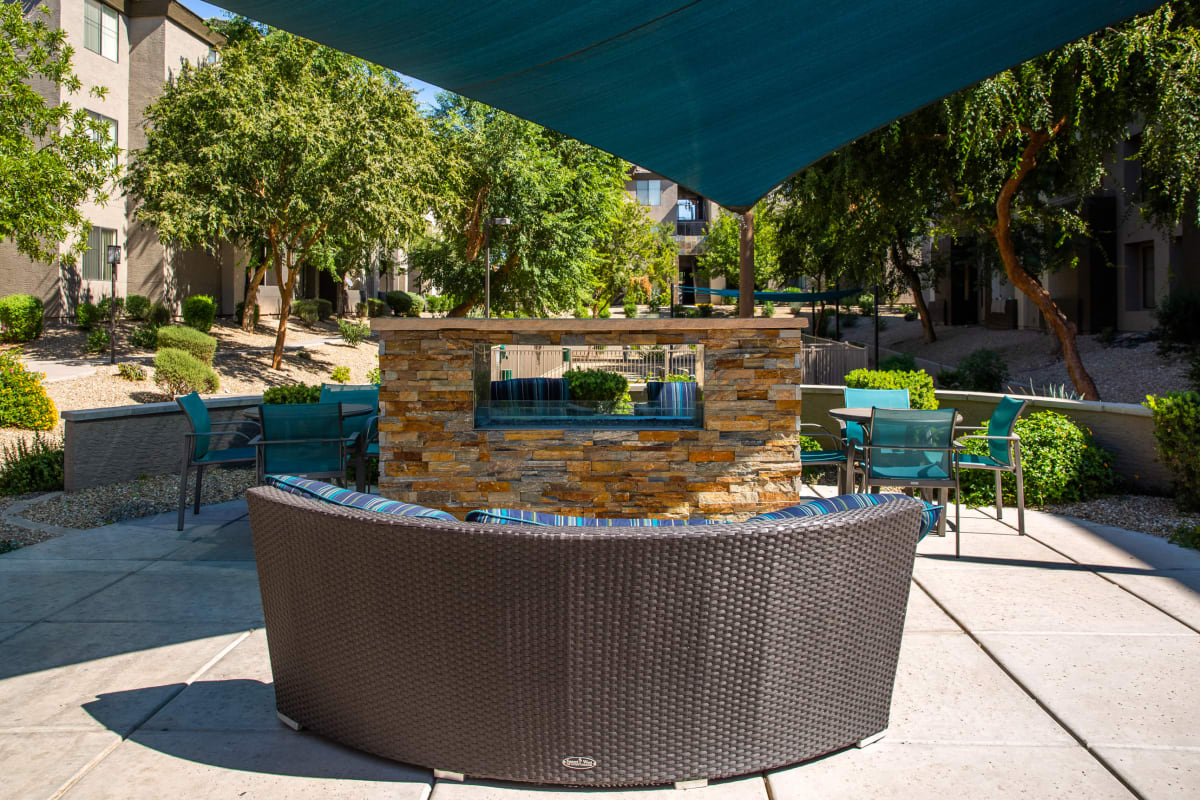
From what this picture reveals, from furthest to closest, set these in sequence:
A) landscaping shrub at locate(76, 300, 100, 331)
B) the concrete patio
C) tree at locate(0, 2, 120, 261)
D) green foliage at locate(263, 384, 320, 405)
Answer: landscaping shrub at locate(76, 300, 100, 331) → tree at locate(0, 2, 120, 261) → green foliage at locate(263, 384, 320, 405) → the concrete patio

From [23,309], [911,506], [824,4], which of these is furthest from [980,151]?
[23,309]

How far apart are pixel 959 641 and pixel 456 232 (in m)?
19.6

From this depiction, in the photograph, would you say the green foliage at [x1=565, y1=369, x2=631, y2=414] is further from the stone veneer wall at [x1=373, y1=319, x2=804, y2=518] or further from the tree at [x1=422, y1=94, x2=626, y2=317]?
the tree at [x1=422, y1=94, x2=626, y2=317]

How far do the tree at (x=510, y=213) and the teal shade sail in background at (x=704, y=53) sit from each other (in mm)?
14963

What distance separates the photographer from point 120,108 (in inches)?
862

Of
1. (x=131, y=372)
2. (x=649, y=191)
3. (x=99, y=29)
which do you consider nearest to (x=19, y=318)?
(x=131, y=372)

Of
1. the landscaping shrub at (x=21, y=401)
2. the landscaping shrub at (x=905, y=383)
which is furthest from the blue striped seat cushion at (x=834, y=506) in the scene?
the landscaping shrub at (x=21, y=401)

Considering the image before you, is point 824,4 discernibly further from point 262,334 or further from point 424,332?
point 262,334

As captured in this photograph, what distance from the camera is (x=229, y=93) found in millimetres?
17125

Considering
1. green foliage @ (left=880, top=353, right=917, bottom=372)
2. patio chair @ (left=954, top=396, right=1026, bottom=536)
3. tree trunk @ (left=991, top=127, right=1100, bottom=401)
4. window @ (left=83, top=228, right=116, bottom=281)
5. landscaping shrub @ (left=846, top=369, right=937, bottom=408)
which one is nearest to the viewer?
patio chair @ (left=954, top=396, right=1026, bottom=536)

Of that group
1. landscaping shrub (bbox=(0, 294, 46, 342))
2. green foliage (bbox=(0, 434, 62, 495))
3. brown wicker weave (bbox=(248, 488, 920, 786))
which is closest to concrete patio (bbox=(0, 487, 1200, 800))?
brown wicker weave (bbox=(248, 488, 920, 786))

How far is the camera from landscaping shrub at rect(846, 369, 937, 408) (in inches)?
316

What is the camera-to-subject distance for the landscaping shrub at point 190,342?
16.8m

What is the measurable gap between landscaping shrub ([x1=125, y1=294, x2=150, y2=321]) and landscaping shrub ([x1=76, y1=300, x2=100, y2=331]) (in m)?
1.55
